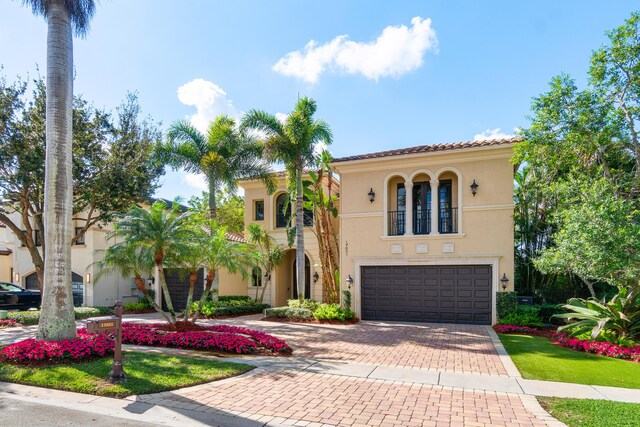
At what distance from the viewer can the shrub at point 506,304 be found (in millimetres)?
15000

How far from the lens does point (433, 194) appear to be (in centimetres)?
1655

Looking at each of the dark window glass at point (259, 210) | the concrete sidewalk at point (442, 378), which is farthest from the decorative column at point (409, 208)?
the dark window glass at point (259, 210)

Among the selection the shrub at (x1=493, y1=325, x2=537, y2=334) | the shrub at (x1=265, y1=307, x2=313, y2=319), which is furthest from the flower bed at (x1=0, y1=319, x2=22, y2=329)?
the shrub at (x1=493, y1=325, x2=537, y2=334)

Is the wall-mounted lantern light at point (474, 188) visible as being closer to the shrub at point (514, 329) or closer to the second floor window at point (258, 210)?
the shrub at point (514, 329)

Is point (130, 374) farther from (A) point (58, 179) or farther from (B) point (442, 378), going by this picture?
(B) point (442, 378)

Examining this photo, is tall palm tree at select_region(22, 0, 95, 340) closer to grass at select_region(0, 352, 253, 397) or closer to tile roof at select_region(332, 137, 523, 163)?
grass at select_region(0, 352, 253, 397)

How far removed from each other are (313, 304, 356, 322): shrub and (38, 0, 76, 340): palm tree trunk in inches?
353

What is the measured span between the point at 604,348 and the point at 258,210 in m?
17.6

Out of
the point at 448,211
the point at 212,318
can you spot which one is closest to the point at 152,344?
the point at 212,318

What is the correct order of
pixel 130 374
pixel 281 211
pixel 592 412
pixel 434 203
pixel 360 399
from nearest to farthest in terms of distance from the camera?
1. pixel 592 412
2. pixel 360 399
3. pixel 130 374
4. pixel 434 203
5. pixel 281 211

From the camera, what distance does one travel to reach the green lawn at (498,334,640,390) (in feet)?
25.0

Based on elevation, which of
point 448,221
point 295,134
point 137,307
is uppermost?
point 295,134

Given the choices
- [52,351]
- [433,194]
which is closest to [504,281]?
[433,194]

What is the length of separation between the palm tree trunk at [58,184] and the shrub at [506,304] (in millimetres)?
13604
